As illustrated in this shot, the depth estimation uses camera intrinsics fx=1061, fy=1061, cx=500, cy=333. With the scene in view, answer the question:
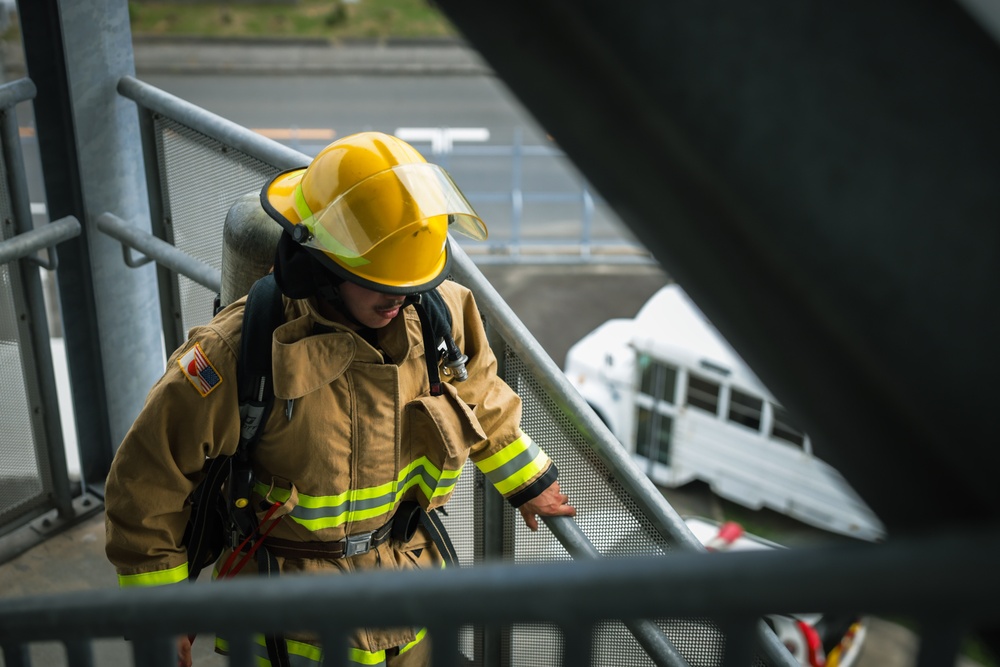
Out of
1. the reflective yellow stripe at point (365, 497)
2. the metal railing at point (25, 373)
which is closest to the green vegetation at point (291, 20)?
the metal railing at point (25, 373)

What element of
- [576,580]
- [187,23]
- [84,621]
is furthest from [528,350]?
[187,23]

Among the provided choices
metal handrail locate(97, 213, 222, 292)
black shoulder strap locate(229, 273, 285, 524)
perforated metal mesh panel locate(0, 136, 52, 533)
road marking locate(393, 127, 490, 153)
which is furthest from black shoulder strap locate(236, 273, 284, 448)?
road marking locate(393, 127, 490, 153)

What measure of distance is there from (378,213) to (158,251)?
1.29m

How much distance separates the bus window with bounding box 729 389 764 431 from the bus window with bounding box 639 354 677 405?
0.58m

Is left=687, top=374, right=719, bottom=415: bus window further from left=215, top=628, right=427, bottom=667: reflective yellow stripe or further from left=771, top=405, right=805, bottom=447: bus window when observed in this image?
left=215, top=628, right=427, bottom=667: reflective yellow stripe

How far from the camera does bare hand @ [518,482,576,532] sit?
2.68 meters

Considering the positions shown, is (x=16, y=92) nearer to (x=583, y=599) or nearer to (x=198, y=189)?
(x=198, y=189)

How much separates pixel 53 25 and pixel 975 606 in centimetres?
346

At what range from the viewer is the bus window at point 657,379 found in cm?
1012

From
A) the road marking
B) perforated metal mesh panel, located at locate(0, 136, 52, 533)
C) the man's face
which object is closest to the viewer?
the man's face

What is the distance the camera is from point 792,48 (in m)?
0.66

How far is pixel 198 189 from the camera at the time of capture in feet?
10.9

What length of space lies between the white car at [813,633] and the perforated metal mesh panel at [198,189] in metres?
4.45

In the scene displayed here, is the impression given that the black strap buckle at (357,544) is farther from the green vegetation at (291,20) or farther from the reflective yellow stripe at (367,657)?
the green vegetation at (291,20)
